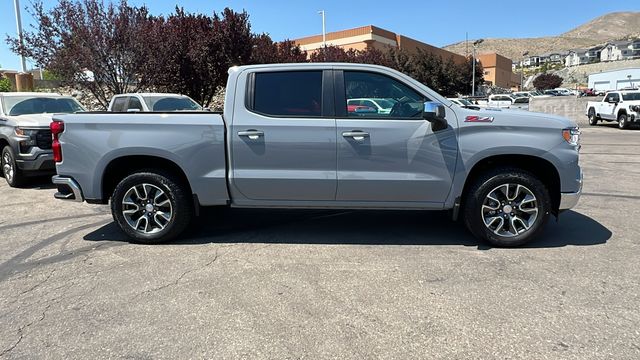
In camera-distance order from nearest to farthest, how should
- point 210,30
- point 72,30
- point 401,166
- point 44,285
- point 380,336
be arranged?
point 380,336, point 44,285, point 401,166, point 72,30, point 210,30

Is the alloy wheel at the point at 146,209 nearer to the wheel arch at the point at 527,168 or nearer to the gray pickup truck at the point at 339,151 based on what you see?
the gray pickup truck at the point at 339,151

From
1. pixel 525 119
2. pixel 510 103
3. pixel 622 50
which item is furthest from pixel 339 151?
pixel 622 50

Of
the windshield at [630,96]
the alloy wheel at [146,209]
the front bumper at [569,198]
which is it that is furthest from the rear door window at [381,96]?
the windshield at [630,96]

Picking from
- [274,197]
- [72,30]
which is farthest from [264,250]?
[72,30]

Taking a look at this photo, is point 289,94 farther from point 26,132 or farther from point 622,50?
point 622,50

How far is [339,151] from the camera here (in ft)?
16.3

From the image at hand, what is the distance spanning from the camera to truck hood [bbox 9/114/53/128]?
8516 millimetres

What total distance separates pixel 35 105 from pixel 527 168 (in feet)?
30.8

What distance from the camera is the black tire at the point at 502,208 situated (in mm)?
4988

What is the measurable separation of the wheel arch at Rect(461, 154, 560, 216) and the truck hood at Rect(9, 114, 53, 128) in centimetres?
738

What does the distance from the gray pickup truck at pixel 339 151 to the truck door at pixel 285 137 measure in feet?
0.04

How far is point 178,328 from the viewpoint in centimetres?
348

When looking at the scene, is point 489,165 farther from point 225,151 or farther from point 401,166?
point 225,151

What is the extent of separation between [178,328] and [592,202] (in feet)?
21.1
